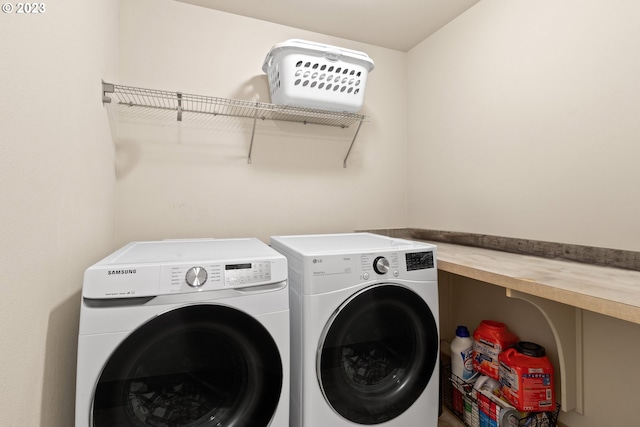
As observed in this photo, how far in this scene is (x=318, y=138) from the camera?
209cm

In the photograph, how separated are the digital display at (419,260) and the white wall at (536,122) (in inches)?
21.8

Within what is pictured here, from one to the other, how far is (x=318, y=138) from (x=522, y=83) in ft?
3.95

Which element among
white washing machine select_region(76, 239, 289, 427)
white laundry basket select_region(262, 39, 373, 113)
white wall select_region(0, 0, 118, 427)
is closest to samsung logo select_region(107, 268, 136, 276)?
white washing machine select_region(76, 239, 289, 427)

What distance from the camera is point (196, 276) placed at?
0.99 metres

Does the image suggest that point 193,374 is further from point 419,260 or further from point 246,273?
point 419,260

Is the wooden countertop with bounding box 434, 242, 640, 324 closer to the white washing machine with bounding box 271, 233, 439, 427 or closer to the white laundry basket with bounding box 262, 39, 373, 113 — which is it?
the white washing machine with bounding box 271, 233, 439, 427

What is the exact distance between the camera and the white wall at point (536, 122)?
118 centimetres

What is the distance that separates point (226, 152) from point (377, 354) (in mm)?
1410

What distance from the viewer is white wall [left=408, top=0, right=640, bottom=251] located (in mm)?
1176

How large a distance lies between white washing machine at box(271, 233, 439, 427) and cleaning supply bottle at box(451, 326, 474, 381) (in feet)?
1.22

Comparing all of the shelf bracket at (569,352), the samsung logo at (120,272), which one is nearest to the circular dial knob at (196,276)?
the samsung logo at (120,272)

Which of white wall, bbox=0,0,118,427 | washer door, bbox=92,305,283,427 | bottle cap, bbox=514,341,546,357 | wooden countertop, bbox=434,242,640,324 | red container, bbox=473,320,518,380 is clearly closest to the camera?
white wall, bbox=0,0,118,427

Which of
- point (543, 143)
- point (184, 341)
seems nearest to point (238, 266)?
point (184, 341)

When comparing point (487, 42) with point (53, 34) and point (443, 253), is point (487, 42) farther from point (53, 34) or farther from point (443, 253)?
point (53, 34)
